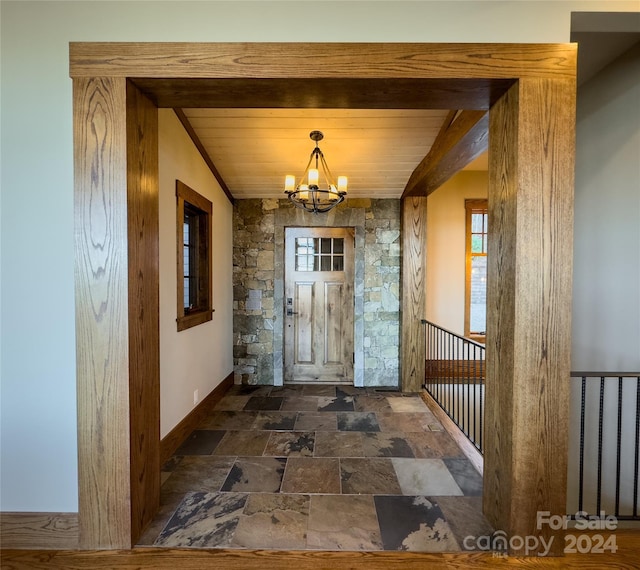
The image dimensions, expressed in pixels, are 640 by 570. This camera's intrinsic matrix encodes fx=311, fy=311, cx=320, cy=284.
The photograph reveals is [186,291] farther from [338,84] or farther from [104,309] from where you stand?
[338,84]

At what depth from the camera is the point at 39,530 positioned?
156 centimetres

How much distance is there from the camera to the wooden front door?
13.4ft

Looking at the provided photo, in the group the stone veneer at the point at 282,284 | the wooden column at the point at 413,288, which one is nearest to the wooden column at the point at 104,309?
the stone veneer at the point at 282,284

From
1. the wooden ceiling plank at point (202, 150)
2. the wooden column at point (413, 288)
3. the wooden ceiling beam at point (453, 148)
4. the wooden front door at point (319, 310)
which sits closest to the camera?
the wooden ceiling beam at point (453, 148)

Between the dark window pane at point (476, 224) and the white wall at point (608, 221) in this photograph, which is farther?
the dark window pane at point (476, 224)

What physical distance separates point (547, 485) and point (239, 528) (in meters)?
1.58

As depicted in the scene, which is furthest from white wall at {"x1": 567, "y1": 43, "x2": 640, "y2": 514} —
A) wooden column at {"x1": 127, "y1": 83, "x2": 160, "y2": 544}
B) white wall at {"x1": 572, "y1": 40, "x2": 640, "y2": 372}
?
wooden column at {"x1": 127, "y1": 83, "x2": 160, "y2": 544}

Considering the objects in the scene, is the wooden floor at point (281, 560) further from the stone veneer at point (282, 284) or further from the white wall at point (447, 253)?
the white wall at point (447, 253)

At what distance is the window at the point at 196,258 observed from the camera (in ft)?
9.50

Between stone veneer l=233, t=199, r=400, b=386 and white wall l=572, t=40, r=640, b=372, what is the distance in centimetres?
182

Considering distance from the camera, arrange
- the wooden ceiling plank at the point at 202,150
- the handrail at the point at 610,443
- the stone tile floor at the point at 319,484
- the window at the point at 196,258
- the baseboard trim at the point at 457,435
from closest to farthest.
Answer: the stone tile floor at the point at 319,484, the baseboard trim at the point at 457,435, the handrail at the point at 610,443, the wooden ceiling plank at the point at 202,150, the window at the point at 196,258

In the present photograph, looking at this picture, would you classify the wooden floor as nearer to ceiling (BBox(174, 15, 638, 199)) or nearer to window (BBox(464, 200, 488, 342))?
ceiling (BBox(174, 15, 638, 199))

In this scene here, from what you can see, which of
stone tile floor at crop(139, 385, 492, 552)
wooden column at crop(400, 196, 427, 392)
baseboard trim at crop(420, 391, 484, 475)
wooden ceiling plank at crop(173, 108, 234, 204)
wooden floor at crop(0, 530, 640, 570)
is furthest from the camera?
wooden column at crop(400, 196, 427, 392)

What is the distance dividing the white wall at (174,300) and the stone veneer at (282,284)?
0.32 m
